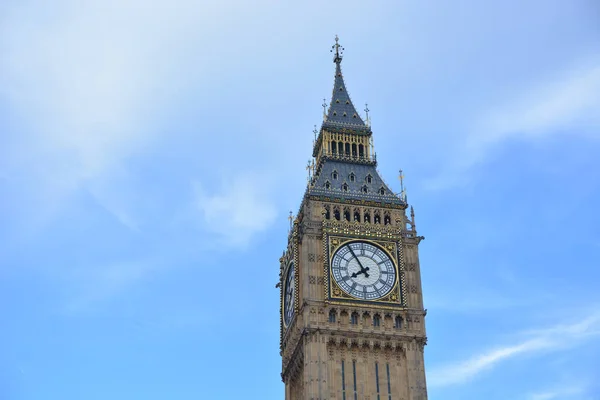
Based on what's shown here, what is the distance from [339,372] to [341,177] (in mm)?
20463

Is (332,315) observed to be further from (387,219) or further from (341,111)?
(341,111)

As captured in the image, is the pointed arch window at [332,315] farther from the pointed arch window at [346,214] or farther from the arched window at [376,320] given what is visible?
the pointed arch window at [346,214]

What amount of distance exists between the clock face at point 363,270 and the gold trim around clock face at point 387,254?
0.79 feet

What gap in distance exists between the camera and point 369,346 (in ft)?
263

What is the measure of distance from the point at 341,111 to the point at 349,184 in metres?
11.1

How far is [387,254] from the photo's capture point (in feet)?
277

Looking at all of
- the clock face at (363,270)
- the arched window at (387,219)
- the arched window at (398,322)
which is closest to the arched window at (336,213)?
the clock face at (363,270)

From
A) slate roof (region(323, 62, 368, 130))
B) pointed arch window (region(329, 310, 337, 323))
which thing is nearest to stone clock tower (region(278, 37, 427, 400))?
pointed arch window (region(329, 310, 337, 323))

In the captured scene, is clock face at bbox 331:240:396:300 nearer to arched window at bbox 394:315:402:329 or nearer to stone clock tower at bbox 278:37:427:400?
stone clock tower at bbox 278:37:427:400

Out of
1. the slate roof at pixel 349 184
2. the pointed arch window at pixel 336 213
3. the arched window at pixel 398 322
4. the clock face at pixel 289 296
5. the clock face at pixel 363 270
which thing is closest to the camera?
the arched window at pixel 398 322

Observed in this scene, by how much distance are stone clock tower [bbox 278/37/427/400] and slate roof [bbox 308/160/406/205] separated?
97 millimetres

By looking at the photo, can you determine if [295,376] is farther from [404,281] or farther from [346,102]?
[346,102]

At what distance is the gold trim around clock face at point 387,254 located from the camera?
81562 mm

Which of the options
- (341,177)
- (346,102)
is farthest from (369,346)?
(346,102)
